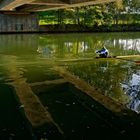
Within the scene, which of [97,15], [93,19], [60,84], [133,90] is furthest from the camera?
[97,15]

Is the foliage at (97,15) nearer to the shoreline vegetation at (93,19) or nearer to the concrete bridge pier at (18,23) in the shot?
the shoreline vegetation at (93,19)

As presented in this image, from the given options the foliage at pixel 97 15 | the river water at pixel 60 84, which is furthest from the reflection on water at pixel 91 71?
the foliage at pixel 97 15

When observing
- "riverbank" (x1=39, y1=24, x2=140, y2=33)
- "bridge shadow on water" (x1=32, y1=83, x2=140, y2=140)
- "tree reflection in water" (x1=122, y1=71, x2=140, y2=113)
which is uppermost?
"bridge shadow on water" (x1=32, y1=83, x2=140, y2=140)

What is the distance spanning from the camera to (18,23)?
56.1 metres

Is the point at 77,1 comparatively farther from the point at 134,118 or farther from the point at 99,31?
the point at 99,31

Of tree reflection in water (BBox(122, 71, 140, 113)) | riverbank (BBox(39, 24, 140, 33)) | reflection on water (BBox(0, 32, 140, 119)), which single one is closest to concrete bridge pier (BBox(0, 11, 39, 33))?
riverbank (BBox(39, 24, 140, 33))

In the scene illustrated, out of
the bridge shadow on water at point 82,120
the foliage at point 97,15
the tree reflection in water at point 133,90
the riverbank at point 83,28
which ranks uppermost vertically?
the foliage at point 97,15

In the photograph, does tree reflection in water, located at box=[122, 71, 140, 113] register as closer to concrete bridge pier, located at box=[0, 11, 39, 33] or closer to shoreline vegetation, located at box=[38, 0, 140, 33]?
concrete bridge pier, located at box=[0, 11, 39, 33]

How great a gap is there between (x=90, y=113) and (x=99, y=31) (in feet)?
167

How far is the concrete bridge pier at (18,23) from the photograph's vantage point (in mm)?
55116

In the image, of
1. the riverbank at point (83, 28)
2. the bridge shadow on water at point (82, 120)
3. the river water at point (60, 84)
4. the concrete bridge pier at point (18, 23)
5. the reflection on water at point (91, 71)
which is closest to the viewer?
the bridge shadow on water at point (82, 120)

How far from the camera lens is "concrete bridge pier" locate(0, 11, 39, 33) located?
55116 mm

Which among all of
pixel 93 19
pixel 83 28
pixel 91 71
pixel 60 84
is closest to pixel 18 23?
pixel 83 28

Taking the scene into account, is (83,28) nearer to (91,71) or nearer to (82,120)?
(91,71)
